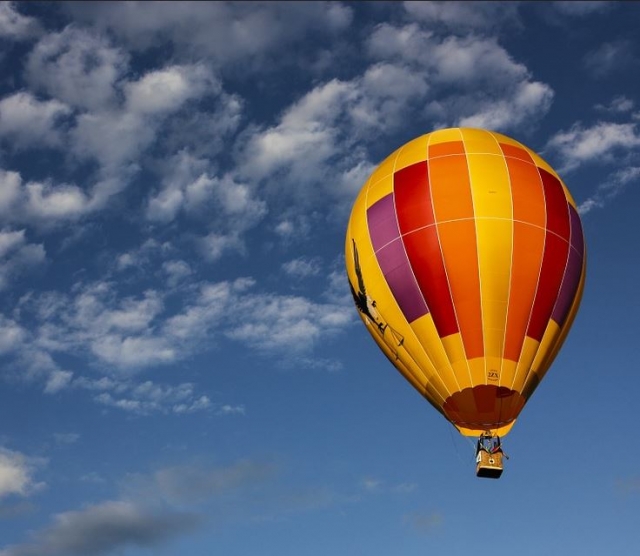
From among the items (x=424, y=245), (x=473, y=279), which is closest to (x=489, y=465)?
(x=473, y=279)

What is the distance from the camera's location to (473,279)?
105ft

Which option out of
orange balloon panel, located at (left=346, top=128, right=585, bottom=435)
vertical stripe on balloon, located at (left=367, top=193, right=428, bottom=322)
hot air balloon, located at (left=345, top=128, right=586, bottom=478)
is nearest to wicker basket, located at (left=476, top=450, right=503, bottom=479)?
hot air balloon, located at (left=345, top=128, right=586, bottom=478)

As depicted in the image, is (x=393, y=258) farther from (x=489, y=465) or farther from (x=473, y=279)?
(x=489, y=465)

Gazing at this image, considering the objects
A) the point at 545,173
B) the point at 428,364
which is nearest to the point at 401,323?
the point at 428,364

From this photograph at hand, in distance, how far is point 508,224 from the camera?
32.6 m

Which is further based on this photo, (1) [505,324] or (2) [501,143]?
(2) [501,143]

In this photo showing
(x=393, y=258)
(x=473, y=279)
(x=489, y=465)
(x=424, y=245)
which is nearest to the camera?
(x=489, y=465)

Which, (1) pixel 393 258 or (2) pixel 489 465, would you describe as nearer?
(2) pixel 489 465

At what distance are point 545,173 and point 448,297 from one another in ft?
21.8

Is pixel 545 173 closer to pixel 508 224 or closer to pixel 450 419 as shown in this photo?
pixel 508 224

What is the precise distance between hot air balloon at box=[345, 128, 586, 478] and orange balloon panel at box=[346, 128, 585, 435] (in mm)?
34

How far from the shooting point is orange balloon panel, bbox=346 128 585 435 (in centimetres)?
3167

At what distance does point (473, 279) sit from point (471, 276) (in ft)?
0.39

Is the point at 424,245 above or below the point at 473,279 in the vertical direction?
above
